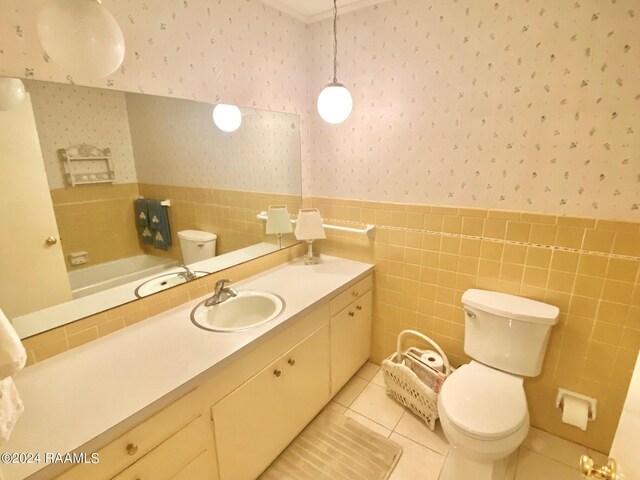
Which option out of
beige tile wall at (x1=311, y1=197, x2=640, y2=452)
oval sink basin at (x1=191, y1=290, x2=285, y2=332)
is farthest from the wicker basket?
oval sink basin at (x1=191, y1=290, x2=285, y2=332)

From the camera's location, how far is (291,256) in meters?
2.28

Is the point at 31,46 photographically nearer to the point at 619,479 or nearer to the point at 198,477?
the point at 198,477

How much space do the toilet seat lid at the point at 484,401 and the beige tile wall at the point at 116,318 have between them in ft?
4.19

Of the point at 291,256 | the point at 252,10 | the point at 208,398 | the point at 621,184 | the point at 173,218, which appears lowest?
the point at 208,398

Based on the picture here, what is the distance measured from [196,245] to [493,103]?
171cm

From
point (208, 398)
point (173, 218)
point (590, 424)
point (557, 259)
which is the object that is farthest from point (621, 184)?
point (173, 218)

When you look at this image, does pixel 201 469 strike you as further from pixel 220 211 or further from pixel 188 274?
pixel 220 211

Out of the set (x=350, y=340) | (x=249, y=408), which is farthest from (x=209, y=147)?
(x=350, y=340)

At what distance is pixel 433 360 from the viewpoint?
1.85 m

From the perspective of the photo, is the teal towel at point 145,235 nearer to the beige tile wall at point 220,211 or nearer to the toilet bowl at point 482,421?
the beige tile wall at point 220,211

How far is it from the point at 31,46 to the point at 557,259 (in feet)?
7.62

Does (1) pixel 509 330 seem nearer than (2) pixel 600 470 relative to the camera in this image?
No

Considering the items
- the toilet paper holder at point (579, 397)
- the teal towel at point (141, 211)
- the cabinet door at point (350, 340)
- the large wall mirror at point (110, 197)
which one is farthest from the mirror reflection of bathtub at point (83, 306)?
the toilet paper holder at point (579, 397)

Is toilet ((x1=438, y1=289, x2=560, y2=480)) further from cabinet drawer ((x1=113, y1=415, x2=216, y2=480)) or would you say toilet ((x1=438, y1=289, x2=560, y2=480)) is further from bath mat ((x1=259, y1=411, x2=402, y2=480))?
cabinet drawer ((x1=113, y1=415, x2=216, y2=480))
